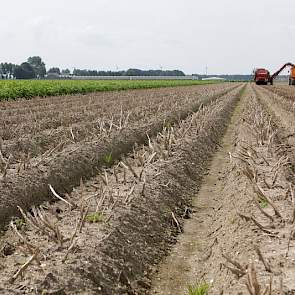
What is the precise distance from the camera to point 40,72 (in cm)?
11550

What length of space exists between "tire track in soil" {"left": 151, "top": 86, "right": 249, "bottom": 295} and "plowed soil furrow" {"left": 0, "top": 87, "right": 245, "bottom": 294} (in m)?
0.14

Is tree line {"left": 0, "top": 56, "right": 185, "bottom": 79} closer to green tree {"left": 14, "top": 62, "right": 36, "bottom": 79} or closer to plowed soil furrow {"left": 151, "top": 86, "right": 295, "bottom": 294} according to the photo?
green tree {"left": 14, "top": 62, "right": 36, "bottom": 79}

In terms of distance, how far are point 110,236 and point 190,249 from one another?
1.32 metres

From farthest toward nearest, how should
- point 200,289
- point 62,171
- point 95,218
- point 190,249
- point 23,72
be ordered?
point 23,72 → point 62,171 → point 190,249 → point 95,218 → point 200,289

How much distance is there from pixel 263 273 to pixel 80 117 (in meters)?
12.7

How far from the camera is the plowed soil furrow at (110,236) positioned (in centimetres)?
454

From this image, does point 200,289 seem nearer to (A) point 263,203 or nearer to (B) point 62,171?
(A) point 263,203

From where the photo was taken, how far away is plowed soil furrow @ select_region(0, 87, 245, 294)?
4.54 m

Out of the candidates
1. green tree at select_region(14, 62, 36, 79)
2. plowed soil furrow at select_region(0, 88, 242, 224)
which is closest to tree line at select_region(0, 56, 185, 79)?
green tree at select_region(14, 62, 36, 79)

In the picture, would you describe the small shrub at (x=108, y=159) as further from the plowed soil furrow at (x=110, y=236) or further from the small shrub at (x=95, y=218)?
the small shrub at (x=95, y=218)

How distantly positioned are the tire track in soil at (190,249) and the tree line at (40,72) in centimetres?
8412

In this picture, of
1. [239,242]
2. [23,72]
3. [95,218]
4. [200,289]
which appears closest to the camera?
[200,289]

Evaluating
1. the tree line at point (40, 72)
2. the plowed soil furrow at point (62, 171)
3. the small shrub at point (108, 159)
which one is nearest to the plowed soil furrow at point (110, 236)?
the plowed soil furrow at point (62, 171)

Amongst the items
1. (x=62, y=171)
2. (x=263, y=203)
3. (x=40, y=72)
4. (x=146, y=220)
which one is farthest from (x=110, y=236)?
(x=40, y=72)
